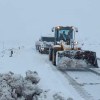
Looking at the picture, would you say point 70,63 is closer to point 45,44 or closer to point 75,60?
point 75,60

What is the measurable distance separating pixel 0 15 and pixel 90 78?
6200 inches

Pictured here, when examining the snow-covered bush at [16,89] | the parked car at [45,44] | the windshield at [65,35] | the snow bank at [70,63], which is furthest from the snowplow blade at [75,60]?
the parked car at [45,44]

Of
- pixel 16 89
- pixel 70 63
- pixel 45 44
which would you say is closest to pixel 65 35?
pixel 70 63

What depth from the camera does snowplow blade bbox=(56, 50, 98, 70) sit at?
2102 centimetres

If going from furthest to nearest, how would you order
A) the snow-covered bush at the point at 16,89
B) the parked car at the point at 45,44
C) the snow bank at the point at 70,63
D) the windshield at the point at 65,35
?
the parked car at the point at 45,44 → the windshield at the point at 65,35 → the snow bank at the point at 70,63 → the snow-covered bush at the point at 16,89

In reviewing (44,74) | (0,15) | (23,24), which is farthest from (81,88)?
(0,15)

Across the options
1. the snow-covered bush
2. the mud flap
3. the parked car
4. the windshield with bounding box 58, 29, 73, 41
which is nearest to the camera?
the snow-covered bush

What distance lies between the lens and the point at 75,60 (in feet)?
69.3

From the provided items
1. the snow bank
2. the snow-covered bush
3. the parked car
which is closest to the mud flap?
the snow bank

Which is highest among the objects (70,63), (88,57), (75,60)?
(88,57)

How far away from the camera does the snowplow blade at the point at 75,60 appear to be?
2102 cm

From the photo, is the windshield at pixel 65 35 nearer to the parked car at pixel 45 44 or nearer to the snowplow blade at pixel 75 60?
the snowplow blade at pixel 75 60

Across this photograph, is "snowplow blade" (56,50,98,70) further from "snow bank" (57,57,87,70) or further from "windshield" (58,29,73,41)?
"windshield" (58,29,73,41)

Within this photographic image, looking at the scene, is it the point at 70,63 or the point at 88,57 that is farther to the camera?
the point at 88,57
